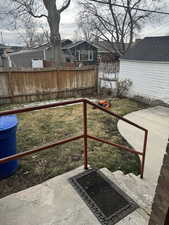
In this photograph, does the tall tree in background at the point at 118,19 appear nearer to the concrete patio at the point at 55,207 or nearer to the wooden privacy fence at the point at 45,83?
the wooden privacy fence at the point at 45,83

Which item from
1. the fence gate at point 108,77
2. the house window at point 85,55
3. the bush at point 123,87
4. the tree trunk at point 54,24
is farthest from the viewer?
the house window at point 85,55

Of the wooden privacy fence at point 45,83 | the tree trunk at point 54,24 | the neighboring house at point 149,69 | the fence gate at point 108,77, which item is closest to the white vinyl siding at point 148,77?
the neighboring house at point 149,69

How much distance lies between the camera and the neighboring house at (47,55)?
64.6ft

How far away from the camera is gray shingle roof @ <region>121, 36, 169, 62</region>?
24.6 ft

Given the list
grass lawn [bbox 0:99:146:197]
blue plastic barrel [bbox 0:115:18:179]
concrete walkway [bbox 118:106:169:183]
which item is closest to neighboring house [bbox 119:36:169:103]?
concrete walkway [bbox 118:106:169:183]

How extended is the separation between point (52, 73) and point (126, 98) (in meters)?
4.14

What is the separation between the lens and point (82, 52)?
22.3m

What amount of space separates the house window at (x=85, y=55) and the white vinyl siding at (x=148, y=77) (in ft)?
47.7

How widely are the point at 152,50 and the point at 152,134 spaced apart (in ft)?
17.9

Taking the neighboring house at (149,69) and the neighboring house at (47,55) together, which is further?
the neighboring house at (47,55)

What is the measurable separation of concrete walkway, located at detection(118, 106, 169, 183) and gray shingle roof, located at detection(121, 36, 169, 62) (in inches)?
96.2

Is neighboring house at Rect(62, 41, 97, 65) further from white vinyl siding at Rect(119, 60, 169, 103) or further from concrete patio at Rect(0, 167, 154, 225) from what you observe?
concrete patio at Rect(0, 167, 154, 225)

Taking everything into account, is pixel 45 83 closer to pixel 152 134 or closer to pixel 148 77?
pixel 148 77

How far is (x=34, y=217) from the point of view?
1.71m
